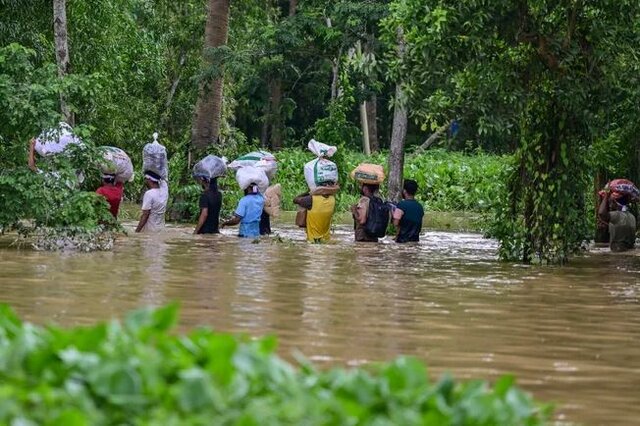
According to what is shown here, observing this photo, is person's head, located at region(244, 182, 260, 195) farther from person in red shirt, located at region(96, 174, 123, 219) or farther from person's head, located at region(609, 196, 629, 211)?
person's head, located at region(609, 196, 629, 211)

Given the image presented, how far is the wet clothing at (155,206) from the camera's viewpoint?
68.3ft

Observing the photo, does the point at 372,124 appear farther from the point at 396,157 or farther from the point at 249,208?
the point at 249,208

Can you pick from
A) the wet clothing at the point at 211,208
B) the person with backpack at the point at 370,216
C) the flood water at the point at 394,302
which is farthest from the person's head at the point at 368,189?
the wet clothing at the point at 211,208

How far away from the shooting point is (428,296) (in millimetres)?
13172

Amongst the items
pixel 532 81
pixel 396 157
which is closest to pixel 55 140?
pixel 532 81

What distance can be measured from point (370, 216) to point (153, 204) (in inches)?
125

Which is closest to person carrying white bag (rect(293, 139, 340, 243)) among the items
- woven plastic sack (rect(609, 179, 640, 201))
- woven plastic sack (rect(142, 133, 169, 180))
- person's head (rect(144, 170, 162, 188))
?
person's head (rect(144, 170, 162, 188))

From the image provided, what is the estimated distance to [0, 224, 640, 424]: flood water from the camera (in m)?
9.06

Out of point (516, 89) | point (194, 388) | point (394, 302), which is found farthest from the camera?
point (516, 89)

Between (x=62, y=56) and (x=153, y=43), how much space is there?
9.39 m

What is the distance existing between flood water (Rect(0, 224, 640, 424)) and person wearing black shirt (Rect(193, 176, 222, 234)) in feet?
6.01

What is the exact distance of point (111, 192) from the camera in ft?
64.6

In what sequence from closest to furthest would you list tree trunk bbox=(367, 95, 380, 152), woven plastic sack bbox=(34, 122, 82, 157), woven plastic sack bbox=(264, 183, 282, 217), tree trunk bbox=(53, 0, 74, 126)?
woven plastic sack bbox=(34, 122, 82, 157), tree trunk bbox=(53, 0, 74, 126), woven plastic sack bbox=(264, 183, 282, 217), tree trunk bbox=(367, 95, 380, 152)

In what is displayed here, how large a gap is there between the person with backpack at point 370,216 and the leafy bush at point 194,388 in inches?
586
